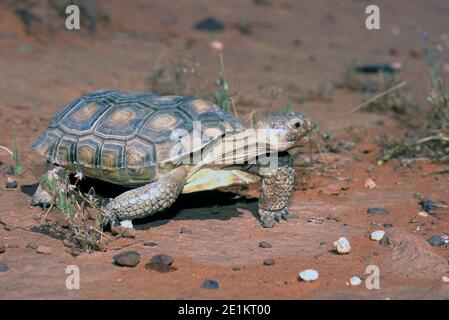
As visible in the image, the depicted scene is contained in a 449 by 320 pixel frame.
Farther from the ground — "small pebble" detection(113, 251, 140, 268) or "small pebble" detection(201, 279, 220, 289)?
"small pebble" detection(113, 251, 140, 268)

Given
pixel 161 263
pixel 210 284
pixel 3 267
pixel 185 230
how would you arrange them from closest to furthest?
pixel 210 284
pixel 3 267
pixel 161 263
pixel 185 230

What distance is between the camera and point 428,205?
554 centimetres

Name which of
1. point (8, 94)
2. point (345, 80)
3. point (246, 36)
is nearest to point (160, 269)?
point (8, 94)

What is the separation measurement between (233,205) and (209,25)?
8.14 m

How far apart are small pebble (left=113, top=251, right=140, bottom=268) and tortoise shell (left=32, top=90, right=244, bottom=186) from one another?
901mm

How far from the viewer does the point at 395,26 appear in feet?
50.5

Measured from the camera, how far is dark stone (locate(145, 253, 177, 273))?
13.8ft

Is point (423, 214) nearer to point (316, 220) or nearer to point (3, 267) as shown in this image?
point (316, 220)

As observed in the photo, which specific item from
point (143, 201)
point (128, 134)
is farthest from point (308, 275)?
point (128, 134)

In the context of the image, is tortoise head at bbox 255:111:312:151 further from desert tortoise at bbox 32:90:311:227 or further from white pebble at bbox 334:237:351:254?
white pebble at bbox 334:237:351:254

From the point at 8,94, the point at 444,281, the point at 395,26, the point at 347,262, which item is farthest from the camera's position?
the point at 395,26

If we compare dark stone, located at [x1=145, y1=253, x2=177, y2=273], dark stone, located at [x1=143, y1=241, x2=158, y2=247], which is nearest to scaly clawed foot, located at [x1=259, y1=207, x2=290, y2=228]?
dark stone, located at [x1=143, y1=241, x2=158, y2=247]

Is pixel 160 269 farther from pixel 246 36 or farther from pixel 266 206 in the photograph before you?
pixel 246 36
